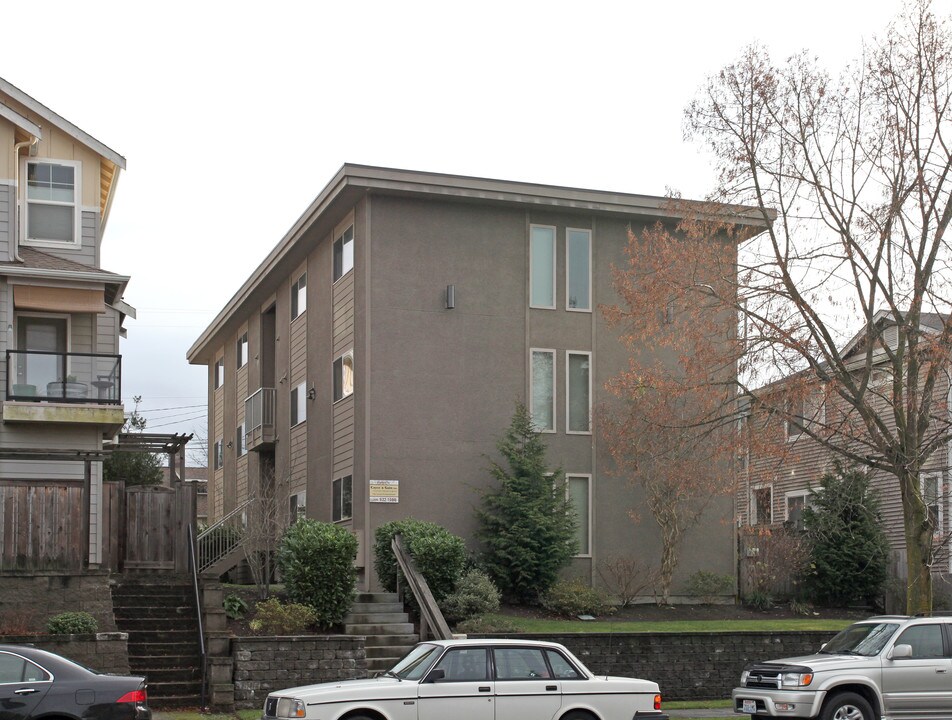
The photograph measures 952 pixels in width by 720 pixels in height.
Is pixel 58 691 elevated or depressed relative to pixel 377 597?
depressed

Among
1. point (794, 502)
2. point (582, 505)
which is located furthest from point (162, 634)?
point (794, 502)

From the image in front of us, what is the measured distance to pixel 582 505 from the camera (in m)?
26.5

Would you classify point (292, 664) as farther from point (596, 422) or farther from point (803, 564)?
point (803, 564)

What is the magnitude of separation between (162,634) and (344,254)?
32.9ft

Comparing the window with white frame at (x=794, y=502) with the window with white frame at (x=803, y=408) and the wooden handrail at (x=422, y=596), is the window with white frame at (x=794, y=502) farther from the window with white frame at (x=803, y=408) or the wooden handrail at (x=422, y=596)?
the wooden handrail at (x=422, y=596)

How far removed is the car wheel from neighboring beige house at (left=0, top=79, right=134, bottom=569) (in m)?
14.0

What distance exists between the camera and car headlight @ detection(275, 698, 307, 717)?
43.0 feet

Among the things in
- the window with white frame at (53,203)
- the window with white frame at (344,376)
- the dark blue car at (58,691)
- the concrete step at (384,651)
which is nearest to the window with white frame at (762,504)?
the window with white frame at (344,376)

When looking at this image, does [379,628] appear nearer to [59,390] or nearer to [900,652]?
[59,390]

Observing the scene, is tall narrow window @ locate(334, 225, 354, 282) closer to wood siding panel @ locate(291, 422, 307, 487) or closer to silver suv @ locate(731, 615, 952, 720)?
wood siding panel @ locate(291, 422, 307, 487)

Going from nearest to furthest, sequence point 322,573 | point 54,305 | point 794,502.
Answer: point 322,573 → point 54,305 → point 794,502

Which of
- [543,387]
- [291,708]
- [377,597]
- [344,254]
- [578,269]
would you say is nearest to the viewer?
[291,708]

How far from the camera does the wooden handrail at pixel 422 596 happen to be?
20141 mm

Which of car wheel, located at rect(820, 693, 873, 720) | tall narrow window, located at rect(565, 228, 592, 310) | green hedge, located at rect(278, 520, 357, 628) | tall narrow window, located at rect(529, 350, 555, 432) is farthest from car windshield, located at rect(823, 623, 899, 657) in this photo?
tall narrow window, located at rect(565, 228, 592, 310)
